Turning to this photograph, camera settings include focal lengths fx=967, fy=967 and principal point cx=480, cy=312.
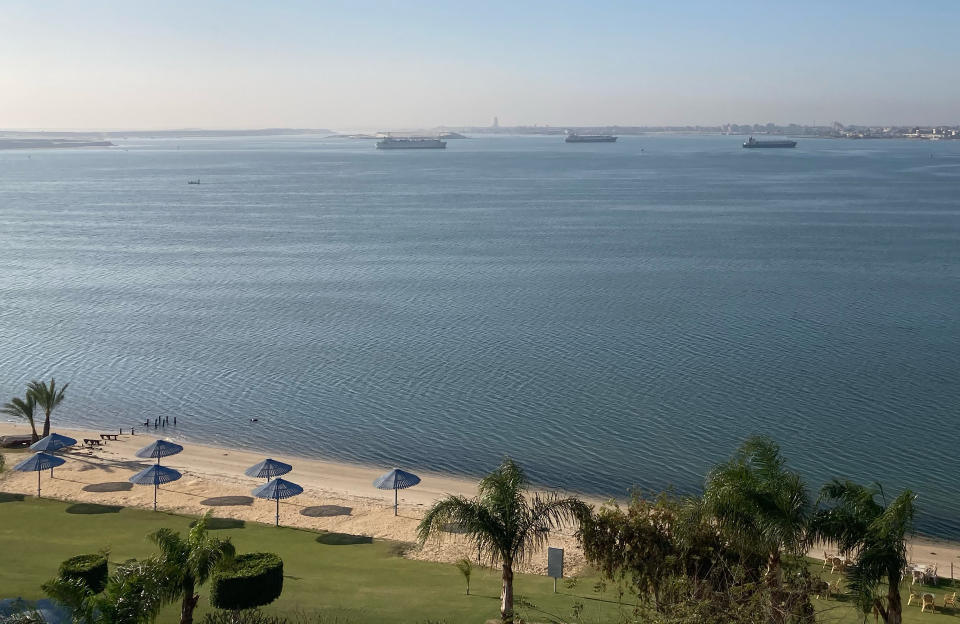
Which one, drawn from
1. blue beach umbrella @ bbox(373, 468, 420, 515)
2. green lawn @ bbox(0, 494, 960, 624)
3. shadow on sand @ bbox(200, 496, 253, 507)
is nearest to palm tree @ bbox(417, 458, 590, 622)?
green lawn @ bbox(0, 494, 960, 624)

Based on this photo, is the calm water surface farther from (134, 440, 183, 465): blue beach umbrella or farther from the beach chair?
the beach chair

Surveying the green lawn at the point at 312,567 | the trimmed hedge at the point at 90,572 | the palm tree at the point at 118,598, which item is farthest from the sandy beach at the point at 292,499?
the palm tree at the point at 118,598

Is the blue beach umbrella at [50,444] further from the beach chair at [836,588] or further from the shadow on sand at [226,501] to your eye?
the beach chair at [836,588]

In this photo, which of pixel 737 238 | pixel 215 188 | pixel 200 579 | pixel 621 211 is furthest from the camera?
pixel 215 188

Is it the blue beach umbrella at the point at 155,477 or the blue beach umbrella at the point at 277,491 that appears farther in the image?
the blue beach umbrella at the point at 155,477

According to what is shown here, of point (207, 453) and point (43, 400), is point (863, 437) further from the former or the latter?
point (43, 400)

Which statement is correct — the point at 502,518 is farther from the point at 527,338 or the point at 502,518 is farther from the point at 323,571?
the point at 527,338

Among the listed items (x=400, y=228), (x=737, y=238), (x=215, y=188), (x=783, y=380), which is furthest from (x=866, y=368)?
(x=215, y=188)
